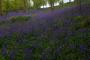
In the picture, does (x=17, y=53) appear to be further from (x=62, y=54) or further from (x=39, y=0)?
(x=39, y=0)

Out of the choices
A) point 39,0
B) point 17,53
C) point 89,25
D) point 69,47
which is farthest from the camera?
point 39,0

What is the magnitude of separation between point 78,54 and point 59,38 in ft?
10.2

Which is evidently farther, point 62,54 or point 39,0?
point 39,0

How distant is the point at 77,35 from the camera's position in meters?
11.9

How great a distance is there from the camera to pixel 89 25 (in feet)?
43.4

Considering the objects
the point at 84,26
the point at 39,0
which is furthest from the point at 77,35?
the point at 39,0

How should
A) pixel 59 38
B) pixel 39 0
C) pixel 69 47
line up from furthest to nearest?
pixel 39 0
pixel 59 38
pixel 69 47

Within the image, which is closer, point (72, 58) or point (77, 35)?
point (72, 58)

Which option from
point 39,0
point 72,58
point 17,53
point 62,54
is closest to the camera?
point 72,58

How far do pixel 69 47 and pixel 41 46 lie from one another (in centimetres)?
173

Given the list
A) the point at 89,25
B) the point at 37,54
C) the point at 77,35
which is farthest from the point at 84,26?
the point at 37,54

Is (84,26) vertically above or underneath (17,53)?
above

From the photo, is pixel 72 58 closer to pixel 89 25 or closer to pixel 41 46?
pixel 41 46

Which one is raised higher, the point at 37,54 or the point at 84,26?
the point at 84,26
